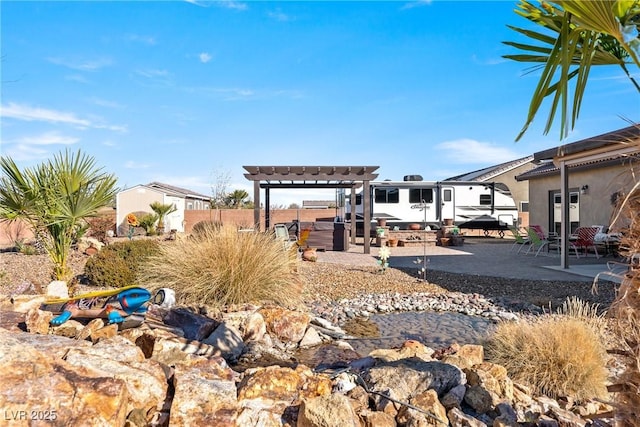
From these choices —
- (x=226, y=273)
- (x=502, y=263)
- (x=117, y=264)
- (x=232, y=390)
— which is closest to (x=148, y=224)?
(x=117, y=264)

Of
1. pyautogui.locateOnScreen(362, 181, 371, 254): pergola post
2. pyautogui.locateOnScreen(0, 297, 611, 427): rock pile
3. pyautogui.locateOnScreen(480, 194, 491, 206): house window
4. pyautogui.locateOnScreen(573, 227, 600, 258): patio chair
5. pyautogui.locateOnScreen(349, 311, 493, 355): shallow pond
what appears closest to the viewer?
pyautogui.locateOnScreen(0, 297, 611, 427): rock pile

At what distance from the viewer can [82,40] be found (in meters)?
6.57

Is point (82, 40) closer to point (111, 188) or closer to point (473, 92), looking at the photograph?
point (111, 188)

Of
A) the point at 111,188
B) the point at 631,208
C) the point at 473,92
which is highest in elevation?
the point at 473,92

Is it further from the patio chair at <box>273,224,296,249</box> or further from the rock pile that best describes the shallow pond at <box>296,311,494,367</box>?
the patio chair at <box>273,224,296,249</box>

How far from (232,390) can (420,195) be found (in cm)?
1846

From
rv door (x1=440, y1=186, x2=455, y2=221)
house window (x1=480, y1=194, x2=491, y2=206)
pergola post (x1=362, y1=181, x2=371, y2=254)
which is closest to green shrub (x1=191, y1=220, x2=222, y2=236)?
pergola post (x1=362, y1=181, x2=371, y2=254)

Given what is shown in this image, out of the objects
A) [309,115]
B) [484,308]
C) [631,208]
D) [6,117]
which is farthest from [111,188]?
[309,115]

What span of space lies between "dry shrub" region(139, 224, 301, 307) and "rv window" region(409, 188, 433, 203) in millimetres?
14659

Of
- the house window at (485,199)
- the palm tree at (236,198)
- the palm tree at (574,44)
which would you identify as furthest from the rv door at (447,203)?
the palm tree at (574,44)

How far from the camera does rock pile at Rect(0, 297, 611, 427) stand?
6.83 ft

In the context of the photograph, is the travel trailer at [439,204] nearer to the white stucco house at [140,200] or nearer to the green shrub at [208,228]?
the white stucco house at [140,200]

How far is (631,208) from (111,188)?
6.08 meters

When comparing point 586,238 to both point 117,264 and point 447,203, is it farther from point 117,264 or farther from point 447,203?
point 117,264
